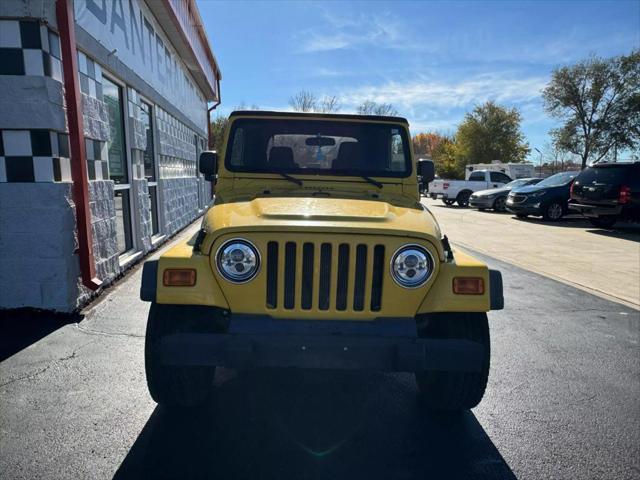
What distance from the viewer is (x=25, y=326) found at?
420 centimetres

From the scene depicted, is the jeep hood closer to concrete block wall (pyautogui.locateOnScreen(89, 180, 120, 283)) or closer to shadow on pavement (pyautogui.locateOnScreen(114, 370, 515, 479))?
shadow on pavement (pyautogui.locateOnScreen(114, 370, 515, 479))

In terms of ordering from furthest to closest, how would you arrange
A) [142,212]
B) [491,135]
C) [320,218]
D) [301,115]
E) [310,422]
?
[491,135], [142,212], [301,115], [310,422], [320,218]

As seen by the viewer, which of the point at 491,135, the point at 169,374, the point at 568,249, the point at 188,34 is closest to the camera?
the point at 169,374

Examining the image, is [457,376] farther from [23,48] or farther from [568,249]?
[568,249]

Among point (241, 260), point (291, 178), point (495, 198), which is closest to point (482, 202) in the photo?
point (495, 198)

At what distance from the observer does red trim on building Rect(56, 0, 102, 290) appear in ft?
14.2

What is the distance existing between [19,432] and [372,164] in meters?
3.02

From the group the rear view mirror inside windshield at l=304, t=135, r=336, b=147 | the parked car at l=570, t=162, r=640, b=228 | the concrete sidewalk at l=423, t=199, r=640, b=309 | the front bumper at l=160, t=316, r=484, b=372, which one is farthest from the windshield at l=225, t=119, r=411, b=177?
the parked car at l=570, t=162, r=640, b=228

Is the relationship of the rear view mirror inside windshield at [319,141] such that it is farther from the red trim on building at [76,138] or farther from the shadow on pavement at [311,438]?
the red trim on building at [76,138]

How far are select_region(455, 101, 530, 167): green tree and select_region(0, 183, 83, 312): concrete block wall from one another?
4616 cm

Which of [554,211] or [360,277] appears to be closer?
[360,277]

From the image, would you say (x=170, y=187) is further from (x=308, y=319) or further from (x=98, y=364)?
(x=308, y=319)

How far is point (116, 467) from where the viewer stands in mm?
2316

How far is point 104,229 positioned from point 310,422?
3854 millimetres
